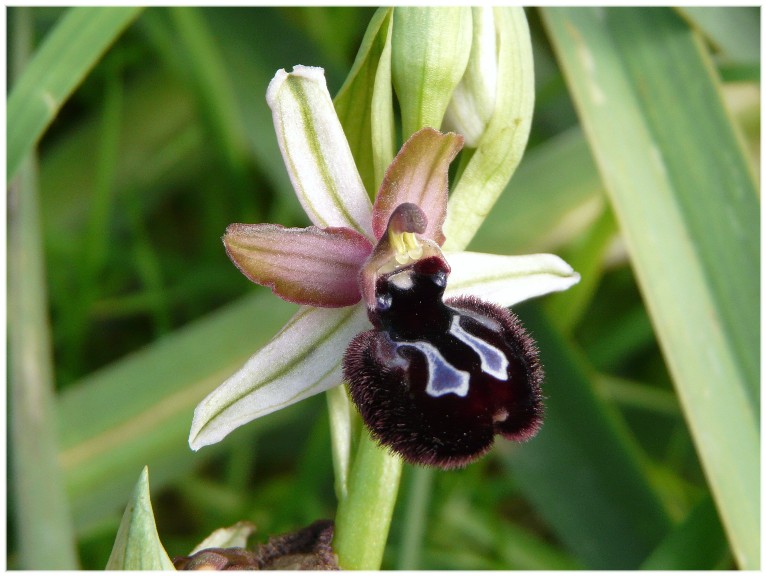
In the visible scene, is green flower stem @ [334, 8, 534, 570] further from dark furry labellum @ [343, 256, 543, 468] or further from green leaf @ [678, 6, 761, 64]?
green leaf @ [678, 6, 761, 64]

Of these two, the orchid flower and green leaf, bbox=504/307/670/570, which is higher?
the orchid flower

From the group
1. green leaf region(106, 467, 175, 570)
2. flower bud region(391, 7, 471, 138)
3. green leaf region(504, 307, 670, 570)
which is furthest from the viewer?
green leaf region(504, 307, 670, 570)

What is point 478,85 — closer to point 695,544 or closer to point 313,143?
point 313,143

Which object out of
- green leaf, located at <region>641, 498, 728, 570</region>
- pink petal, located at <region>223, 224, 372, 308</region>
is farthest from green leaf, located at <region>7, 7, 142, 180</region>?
green leaf, located at <region>641, 498, 728, 570</region>

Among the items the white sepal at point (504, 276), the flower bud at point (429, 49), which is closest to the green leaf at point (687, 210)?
the white sepal at point (504, 276)

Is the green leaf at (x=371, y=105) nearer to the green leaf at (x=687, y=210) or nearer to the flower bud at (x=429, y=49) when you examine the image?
the flower bud at (x=429, y=49)
